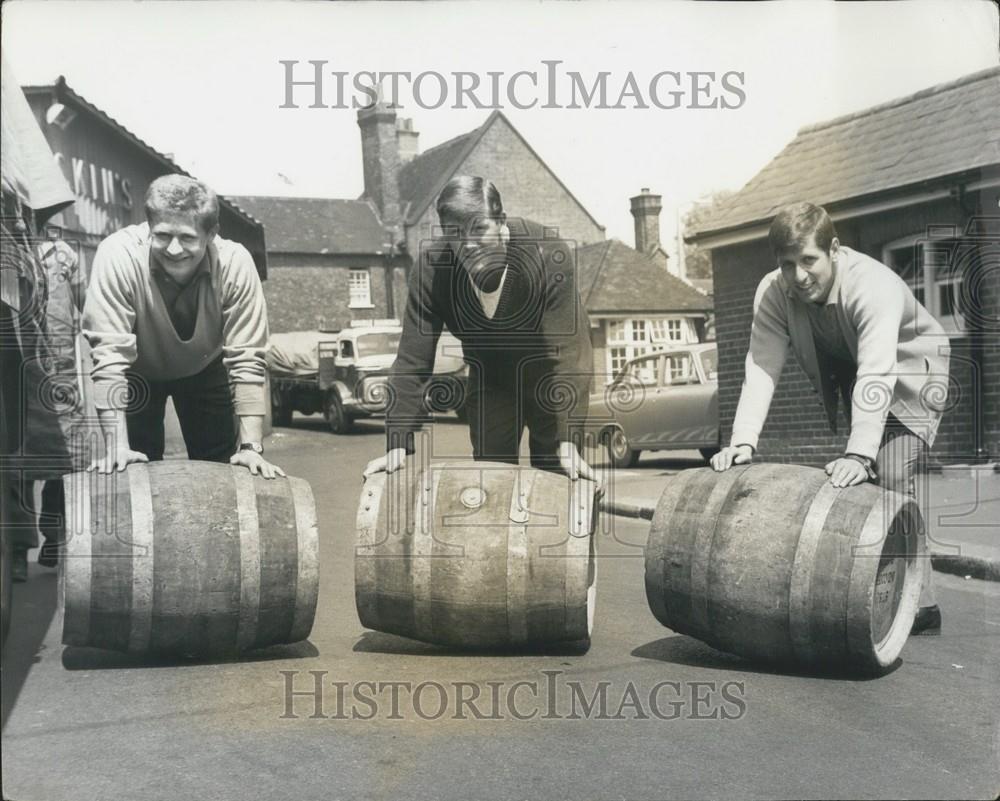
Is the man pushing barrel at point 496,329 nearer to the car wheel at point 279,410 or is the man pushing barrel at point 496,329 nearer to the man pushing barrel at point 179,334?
the car wheel at point 279,410

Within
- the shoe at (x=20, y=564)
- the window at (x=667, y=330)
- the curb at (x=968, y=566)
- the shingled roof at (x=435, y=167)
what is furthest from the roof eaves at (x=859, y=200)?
the shoe at (x=20, y=564)

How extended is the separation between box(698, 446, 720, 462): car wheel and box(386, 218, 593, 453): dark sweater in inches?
26.5

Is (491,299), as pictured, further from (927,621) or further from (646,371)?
(927,621)

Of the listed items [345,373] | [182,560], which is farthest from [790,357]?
[182,560]

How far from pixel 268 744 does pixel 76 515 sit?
113 cm

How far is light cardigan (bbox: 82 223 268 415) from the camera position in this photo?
4508 millimetres

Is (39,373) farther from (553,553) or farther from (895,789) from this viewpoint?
(895,789)

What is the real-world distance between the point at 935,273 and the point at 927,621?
63.4 inches

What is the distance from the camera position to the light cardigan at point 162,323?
4.51 metres

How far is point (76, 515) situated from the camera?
4.24 meters

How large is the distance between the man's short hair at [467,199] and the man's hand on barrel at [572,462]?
982 millimetres

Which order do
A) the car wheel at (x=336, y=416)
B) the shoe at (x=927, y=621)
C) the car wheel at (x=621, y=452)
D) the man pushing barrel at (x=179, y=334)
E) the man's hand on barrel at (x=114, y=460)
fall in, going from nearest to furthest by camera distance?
the man's hand on barrel at (x=114, y=460)
the man pushing barrel at (x=179, y=334)
the car wheel at (x=336, y=416)
the car wheel at (x=621, y=452)
the shoe at (x=927, y=621)

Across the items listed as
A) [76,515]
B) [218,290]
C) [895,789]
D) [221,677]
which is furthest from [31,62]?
[895,789]

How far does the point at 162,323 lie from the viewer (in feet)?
15.2
